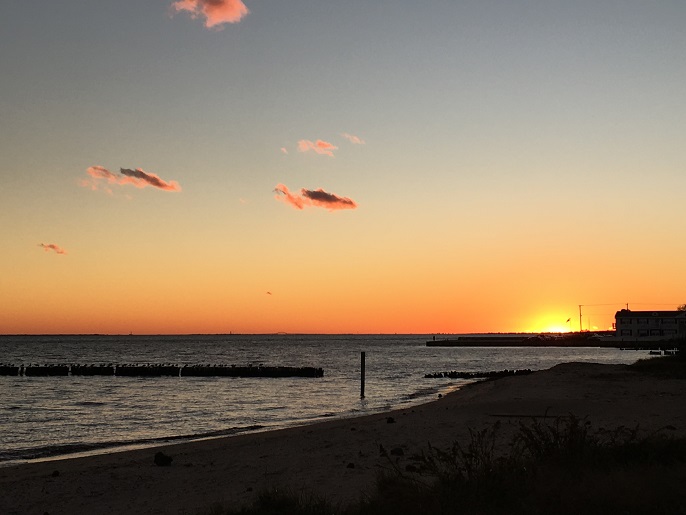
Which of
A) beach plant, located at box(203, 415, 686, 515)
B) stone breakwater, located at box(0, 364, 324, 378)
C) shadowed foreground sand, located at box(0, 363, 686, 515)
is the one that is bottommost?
stone breakwater, located at box(0, 364, 324, 378)

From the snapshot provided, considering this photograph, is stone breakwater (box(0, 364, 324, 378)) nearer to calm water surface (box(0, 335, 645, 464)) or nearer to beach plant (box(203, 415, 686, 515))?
Result: calm water surface (box(0, 335, 645, 464))

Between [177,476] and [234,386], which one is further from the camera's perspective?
[234,386]

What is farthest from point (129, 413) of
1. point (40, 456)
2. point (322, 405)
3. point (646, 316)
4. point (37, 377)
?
point (646, 316)

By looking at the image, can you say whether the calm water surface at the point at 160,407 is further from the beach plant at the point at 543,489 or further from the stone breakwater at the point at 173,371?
the beach plant at the point at 543,489

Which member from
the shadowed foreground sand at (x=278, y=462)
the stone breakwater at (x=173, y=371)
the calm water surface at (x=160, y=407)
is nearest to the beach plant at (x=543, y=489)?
the shadowed foreground sand at (x=278, y=462)

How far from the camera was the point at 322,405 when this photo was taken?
1682 inches

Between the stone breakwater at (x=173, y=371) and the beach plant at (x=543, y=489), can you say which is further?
the stone breakwater at (x=173, y=371)

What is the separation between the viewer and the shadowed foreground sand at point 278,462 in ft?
45.5

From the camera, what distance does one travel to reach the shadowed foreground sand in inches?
547

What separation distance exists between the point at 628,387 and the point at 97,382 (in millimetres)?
53790

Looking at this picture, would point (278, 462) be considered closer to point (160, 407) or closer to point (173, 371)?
point (160, 407)

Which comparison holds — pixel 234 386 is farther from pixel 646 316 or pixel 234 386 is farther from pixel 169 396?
pixel 646 316

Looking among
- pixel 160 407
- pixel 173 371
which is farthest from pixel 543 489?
pixel 173 371

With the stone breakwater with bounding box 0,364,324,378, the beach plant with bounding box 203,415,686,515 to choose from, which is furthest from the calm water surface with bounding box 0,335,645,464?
the beach plant with bounding box 203,415,686,515
